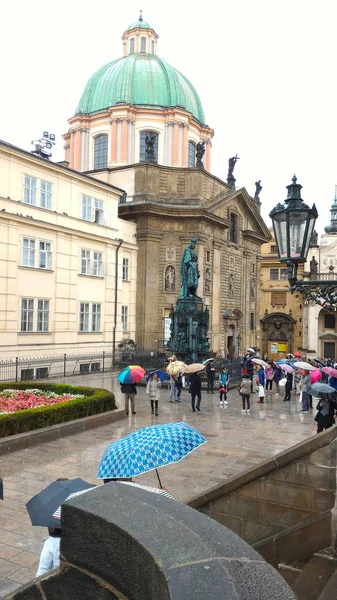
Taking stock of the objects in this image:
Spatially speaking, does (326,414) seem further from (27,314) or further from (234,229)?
(234,229)

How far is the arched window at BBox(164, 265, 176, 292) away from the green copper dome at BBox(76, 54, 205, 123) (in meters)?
15.3

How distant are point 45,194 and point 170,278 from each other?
13015mm

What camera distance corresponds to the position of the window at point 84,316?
3162cm

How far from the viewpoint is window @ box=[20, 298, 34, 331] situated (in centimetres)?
2725

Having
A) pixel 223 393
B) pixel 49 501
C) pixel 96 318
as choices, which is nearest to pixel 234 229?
pixel 96 318

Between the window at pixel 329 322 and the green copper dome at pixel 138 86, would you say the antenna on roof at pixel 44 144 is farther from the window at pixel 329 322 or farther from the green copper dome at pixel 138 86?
the window at pixel 329 322

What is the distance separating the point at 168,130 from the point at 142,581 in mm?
44011

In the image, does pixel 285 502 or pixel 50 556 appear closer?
pixel 50 556

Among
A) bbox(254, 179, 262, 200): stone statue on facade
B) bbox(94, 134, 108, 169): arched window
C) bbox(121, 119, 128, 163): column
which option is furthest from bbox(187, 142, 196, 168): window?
bbox(254, 179, 262, 200): stone statue on facade

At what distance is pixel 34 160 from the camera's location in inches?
1081

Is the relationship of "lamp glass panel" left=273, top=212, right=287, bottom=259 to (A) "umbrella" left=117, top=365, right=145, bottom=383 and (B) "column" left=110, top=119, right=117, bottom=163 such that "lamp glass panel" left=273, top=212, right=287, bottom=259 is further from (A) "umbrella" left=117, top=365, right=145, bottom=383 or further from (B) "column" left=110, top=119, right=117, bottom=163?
(B) "column" left=110, top=119, right=117, bottom=163

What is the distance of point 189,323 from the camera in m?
27.0

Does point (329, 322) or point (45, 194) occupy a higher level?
point (45, 194)

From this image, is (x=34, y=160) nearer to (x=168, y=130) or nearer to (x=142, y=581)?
(x=168, y=130)
